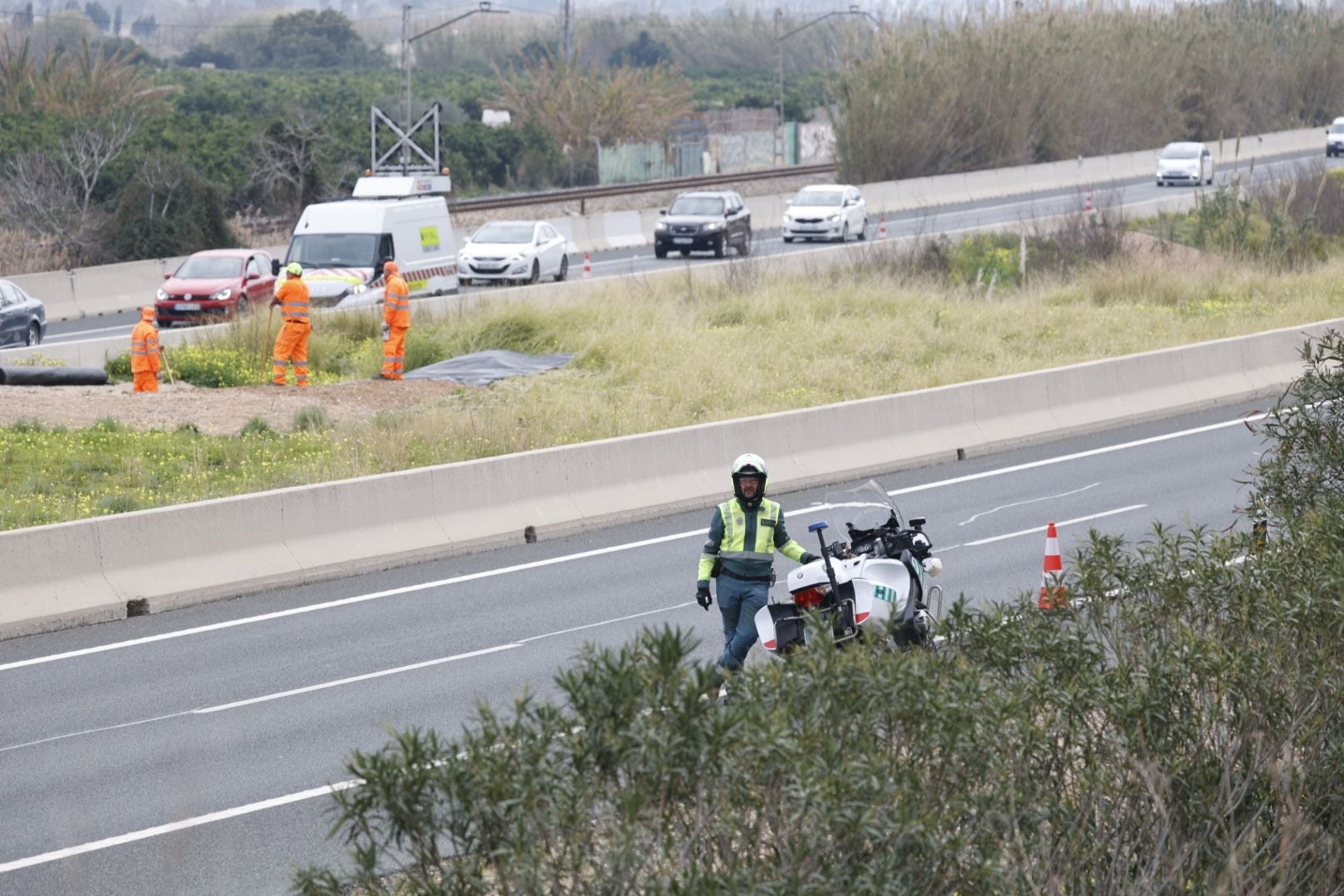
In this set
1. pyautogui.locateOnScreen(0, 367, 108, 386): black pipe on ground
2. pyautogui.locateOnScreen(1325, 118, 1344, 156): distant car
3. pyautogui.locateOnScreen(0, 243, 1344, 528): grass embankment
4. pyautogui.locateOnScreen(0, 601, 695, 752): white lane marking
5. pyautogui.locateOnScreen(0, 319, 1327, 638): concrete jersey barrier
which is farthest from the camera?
pyautogui.locateOnScreen(1325, 118, 1344, 156): distant car

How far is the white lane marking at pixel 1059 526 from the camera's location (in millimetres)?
16781

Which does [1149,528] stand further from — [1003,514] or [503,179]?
[503,179]

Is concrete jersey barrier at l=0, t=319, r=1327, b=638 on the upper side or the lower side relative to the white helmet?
lower

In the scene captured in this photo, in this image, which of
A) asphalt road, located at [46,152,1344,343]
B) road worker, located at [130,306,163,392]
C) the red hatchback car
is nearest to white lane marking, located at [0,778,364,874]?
road worker, located at [130,306,163,392]

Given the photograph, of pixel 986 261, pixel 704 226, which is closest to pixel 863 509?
pixel 986 261

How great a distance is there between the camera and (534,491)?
17.9 metres

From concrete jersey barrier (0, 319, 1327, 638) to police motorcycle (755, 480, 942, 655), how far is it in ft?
20.5

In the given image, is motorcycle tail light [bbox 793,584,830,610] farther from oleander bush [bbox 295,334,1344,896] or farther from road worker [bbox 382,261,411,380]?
road worker [bbox 382,261,411,380]

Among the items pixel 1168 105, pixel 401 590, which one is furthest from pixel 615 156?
pixel 401 590

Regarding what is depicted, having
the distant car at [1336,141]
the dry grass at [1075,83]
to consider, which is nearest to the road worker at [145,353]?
the dry grass at [1075,83]

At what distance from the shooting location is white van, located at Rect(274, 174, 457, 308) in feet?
102

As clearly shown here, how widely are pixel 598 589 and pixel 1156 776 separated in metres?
9.12

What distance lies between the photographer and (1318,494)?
10289 millimetres

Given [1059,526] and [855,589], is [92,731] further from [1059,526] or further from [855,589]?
[1059,526]
